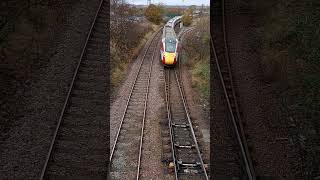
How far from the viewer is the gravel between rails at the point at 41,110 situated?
952 centimetres

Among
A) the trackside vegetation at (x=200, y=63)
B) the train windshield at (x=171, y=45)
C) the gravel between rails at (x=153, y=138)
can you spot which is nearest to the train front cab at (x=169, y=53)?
the train windshield at (x=171, y=45)

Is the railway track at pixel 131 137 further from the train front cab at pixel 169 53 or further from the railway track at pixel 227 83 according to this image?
the train front cab at pixel 169 53

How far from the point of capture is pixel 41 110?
11.7m

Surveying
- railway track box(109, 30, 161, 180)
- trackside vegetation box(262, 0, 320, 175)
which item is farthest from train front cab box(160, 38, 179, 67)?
trackside vegetation box(262, 0, 320, 175)

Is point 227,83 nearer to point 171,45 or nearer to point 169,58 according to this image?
point 169,58

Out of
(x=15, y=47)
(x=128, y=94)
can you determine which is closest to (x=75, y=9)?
(x=128, y=94)

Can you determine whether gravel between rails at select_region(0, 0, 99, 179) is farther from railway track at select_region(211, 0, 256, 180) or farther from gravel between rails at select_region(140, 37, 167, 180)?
railway track at select_region(211, 0, 256, 180)

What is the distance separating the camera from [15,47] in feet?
42.4

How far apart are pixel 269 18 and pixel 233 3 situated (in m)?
6.32

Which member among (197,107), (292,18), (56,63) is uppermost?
(292,18)

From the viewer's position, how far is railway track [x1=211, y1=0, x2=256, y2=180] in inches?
385

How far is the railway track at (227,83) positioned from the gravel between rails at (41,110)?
4.99 m

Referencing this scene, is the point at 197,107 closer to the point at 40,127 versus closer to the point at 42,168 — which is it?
the point at 40,127

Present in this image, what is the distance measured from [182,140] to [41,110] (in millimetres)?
4703
